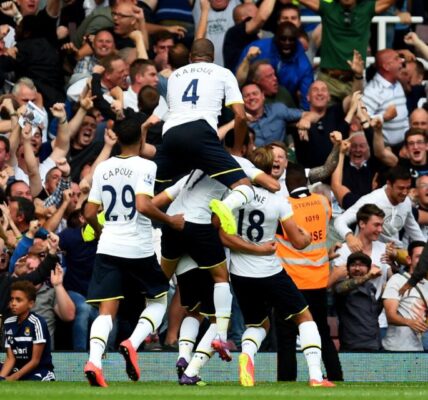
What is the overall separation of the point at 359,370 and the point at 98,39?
6018mm

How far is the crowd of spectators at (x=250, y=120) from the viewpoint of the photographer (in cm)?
1836

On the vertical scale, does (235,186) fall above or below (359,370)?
above

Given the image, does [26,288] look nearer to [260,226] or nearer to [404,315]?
[260,226]

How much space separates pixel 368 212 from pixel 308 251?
2.82 metres

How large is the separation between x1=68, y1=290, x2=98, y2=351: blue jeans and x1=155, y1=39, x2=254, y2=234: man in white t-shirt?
3.34 metres

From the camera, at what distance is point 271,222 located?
15.1 metres

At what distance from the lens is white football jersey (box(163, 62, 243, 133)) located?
49.9ft

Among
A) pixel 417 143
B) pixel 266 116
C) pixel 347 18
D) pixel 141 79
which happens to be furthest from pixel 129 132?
pixel 347 18

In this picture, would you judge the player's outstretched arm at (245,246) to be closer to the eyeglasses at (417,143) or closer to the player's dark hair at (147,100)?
the player's dark hair at (147,100)

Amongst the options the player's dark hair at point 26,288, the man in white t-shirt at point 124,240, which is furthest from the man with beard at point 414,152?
the man in white t-shirt at point 124,240

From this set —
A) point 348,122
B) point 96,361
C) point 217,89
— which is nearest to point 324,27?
point 348,122

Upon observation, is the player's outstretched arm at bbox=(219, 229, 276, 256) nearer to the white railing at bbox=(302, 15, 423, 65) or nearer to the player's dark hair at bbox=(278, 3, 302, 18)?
the player's dark hair at bbox=(278, 3, 302, 18)

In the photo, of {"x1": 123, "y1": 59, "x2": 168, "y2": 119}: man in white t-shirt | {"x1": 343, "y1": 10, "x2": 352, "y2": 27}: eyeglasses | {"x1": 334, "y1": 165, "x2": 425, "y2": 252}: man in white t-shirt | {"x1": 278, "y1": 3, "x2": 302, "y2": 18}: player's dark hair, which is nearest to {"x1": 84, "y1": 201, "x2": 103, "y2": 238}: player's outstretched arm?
{"x1": 334, "y1": 165, "x2": 425, "y2": 252}: man in white t-shirt

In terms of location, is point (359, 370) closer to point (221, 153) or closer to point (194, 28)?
point (221, 153)
